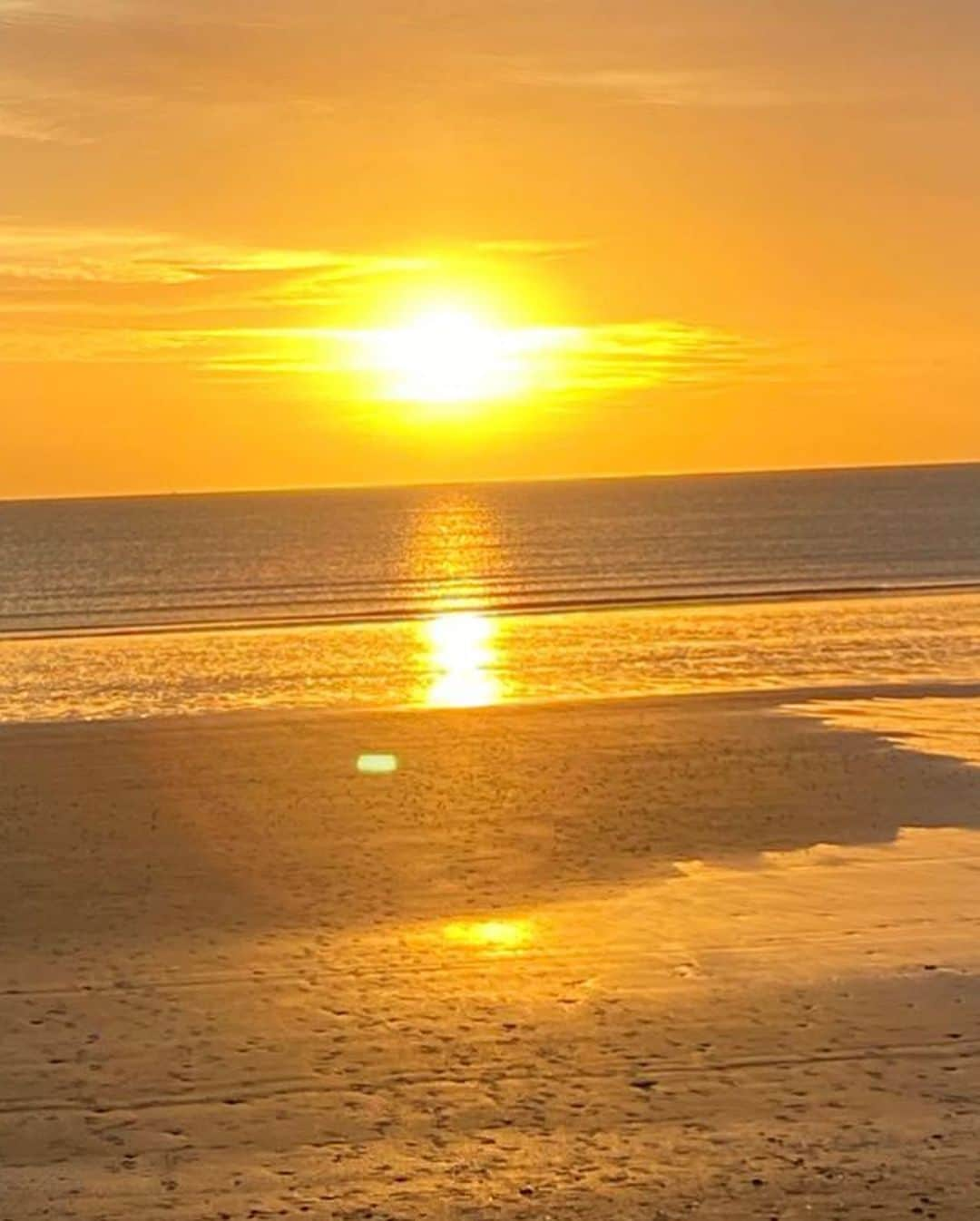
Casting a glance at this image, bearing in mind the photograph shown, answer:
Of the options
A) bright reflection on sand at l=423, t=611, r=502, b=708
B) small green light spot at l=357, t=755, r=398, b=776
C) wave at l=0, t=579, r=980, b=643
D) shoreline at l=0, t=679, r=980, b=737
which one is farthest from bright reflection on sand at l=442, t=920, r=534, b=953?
wave at l=0, t=579, r=980, b=643

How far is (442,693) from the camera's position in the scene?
40344 mm

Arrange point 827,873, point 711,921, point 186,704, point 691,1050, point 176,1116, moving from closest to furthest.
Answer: point 176,1116, point 691,1050, point 711,921, point 827,873, point 186,704

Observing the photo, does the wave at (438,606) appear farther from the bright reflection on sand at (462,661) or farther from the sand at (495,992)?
the sand at (495,992)

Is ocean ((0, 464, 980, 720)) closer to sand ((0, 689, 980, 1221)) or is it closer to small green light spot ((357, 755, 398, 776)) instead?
small green light spot ((357, 755, 398, 776))

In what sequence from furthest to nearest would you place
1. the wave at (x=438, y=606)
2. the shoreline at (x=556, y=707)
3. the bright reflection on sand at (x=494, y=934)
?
the wave at (x=438, y=606), the shoreline at (x=556, y=707), the bright reflection on sand at (x=494, y=934)

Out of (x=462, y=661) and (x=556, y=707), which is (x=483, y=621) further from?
(x=556, y=707)

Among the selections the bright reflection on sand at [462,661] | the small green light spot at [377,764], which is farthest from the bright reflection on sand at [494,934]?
the bright reflection on sand at [462,661]

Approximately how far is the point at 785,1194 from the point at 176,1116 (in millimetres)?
4003

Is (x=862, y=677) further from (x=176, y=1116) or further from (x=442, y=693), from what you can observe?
(x=176, y=1116)

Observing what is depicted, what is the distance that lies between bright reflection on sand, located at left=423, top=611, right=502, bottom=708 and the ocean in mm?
123

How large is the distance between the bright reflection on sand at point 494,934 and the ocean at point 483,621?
20.1 metres

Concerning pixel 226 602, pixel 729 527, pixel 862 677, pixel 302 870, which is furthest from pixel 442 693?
pixel 729 527

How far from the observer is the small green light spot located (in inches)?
1110

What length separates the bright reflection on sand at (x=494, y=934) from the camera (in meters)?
17.0
